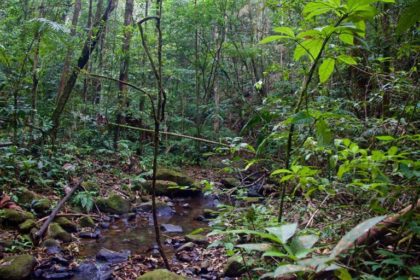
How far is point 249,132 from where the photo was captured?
349 inches

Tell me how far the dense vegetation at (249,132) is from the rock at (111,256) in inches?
13.4

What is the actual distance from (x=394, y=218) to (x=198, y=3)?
42.7 feet

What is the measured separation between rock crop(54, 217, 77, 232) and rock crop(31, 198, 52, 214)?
33cm

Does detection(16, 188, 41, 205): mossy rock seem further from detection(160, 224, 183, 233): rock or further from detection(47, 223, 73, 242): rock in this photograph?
detection(160, 224, 183, 233): rock

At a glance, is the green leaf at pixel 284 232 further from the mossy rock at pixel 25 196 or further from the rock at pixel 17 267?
the mossy rock at pixel 25 196

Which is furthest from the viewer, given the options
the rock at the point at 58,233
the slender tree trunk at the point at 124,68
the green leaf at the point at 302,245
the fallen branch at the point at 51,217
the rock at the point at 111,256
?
the slender tree trunk at the point at 124,68

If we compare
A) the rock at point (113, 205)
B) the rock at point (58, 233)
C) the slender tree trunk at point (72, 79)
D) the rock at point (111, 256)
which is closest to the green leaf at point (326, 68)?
the rock at point (111, 256)

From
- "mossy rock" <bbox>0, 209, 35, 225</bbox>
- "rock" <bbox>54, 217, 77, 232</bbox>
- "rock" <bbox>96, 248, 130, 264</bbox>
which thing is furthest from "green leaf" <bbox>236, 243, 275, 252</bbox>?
"rock" <bbox>54, 217, 77, 232</bbox>

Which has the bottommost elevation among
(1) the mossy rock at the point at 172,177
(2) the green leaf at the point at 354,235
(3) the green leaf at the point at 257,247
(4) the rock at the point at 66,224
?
(1) the mossy rock at the point at 172,177

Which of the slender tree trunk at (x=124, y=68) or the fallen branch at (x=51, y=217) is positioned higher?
the slender tree trunk at (x=124, y=68)

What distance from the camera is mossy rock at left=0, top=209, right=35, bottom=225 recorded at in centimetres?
551

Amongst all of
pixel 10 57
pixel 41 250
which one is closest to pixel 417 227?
A: pixel 41 250

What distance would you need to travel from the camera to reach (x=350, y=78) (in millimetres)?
6117

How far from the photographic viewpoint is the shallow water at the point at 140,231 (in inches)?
227
